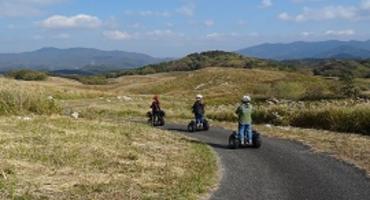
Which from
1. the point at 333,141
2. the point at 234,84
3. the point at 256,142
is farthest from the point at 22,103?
the point at 234,84

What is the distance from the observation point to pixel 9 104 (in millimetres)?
31609

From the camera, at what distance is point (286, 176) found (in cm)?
1656

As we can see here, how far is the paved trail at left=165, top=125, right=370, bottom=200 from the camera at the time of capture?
1409 cm

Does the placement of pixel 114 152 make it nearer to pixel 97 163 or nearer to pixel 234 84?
pixel 97 163

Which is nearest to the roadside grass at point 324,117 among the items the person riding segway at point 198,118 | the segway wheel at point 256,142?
the person riding segway at point 198,118

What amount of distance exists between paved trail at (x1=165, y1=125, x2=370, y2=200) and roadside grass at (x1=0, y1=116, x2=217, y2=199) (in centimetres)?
67

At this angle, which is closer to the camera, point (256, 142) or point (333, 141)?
point (256, 142)

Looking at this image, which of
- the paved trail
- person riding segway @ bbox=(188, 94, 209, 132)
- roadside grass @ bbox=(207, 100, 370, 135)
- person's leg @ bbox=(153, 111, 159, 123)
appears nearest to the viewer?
the paved trail

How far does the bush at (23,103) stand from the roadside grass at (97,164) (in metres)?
6.38

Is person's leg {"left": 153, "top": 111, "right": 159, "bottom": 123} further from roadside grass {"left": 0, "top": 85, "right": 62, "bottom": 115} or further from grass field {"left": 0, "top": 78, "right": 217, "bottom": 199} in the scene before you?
grass field {"left": 0, "top": 78, "right": 217, "bottom": 199}

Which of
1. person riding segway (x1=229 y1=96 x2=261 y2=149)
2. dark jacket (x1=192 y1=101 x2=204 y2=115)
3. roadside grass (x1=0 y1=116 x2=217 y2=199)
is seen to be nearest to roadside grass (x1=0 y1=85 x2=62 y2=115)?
roadside grass (x1=0 y1=116 x2=217 y2=199)

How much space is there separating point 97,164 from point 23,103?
55.4 feet

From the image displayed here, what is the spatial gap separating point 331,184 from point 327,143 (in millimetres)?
8723

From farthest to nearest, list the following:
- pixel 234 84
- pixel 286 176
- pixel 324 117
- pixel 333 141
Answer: pixel 234 84
pixel 324 117
pixel 333 141
pixel 286 176
